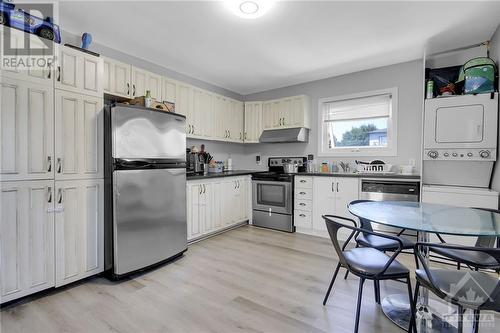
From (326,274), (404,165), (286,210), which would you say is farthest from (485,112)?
(286,210)

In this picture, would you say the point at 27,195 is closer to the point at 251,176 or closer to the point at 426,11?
the point at 251,176

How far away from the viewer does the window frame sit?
12.0ft

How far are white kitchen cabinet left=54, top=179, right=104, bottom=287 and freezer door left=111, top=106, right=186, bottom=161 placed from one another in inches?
18.1

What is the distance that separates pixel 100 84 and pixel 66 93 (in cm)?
33

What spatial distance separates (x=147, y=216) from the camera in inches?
99.1

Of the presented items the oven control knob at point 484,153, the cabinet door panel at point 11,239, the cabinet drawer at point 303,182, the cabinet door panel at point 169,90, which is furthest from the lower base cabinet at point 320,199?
the cabinet door panel at point 11,239


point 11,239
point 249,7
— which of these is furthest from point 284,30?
point 11,239

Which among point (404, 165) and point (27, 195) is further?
point (404, 165)

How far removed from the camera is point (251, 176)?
444 cm

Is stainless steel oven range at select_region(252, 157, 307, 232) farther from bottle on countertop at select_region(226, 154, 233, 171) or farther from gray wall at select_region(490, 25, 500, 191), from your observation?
gray wall at select_region(490, 25, 500, 191)

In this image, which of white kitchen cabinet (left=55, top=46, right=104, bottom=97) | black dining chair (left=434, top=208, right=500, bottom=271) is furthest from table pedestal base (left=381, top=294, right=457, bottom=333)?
white kitchen cabinet (left=55, top=46, right=104, bottom=97)

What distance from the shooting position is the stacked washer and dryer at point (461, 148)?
8.64 feet

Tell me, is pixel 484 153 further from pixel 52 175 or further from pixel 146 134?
pixel 52 175

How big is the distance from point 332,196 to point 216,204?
1785 millimetres
